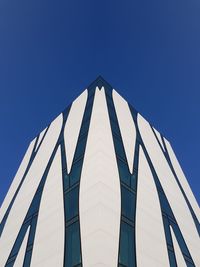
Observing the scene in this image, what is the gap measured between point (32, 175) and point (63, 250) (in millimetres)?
11144

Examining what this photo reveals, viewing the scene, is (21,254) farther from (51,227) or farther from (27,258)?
(51,227)

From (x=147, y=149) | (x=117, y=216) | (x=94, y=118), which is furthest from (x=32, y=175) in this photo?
(x=117, y=216)

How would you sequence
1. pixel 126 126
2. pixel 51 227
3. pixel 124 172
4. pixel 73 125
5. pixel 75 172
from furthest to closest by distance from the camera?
pixel 73 125
pixel 126 126
pixel 75 172
pixel 124 172
pixel 51 227

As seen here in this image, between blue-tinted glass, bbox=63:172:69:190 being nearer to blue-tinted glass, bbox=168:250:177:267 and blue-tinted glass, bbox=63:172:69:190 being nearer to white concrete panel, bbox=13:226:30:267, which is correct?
white concrete panel, bbox=13:226:30:267

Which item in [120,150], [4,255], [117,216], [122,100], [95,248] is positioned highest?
[122,100]

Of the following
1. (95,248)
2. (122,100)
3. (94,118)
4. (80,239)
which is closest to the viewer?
(95,248)

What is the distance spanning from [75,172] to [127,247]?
6.05m

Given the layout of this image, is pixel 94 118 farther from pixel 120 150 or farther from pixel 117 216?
pixel 117 216

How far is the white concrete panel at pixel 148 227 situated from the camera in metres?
15.9

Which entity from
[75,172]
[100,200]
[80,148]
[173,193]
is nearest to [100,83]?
[80,148]

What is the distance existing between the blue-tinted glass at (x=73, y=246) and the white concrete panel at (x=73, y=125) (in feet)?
16.3

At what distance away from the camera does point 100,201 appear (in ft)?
50.5

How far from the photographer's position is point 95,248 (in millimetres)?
13609

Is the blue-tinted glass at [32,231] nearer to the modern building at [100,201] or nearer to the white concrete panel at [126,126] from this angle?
the modern building at [100,201]
